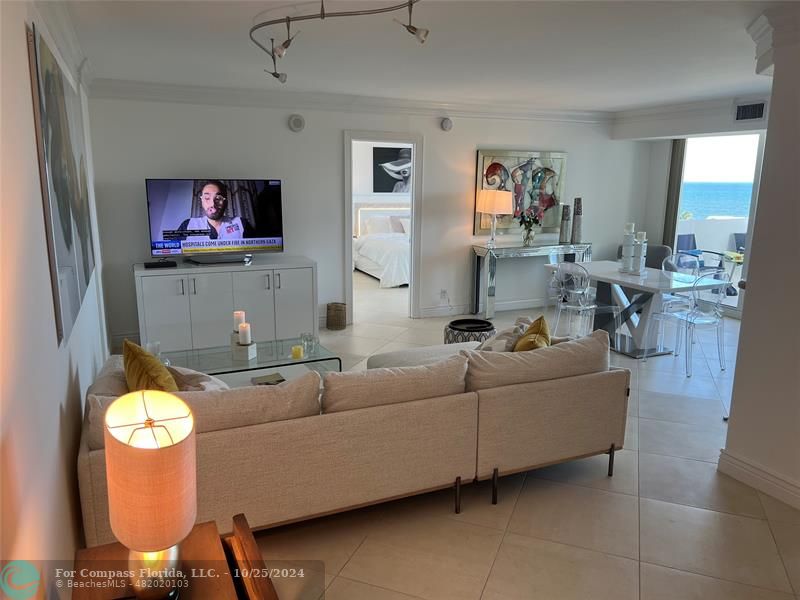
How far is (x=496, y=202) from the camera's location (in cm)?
606

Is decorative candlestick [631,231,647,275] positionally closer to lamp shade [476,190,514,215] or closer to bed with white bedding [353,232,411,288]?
lamp shade [476,190,514,215]

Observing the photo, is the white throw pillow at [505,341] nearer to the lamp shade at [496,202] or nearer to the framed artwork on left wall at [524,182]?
the lamp shade at [496,202]

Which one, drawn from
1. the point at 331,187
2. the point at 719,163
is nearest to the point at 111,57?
the point at 331,187

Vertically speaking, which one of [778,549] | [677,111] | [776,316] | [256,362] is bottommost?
[778,549]

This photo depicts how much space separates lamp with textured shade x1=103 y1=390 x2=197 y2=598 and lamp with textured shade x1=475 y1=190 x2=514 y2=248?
5.07 metres

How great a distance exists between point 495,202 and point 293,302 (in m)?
2.39

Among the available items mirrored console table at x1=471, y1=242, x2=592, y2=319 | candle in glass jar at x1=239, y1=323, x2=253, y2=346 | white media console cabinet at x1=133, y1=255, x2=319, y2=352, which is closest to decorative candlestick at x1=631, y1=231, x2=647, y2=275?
mirrored console table at x1=471, y1=242, x2=592, y2=319

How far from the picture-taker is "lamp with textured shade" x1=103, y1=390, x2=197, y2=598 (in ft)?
4.00

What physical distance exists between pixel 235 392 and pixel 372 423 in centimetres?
57

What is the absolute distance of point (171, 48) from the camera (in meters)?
3.51

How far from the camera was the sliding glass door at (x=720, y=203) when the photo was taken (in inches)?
252

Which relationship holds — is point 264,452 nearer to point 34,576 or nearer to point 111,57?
point 34,576

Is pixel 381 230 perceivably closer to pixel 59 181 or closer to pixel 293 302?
pixel 293 302

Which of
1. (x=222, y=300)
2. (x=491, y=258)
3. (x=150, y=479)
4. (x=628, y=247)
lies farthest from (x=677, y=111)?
(x=150, y=479)
